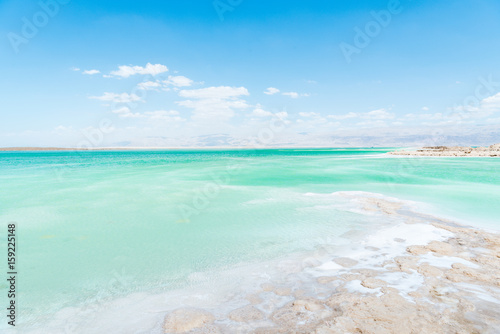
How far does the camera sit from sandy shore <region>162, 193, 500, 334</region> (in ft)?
12.6

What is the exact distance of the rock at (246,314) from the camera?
4.17 m

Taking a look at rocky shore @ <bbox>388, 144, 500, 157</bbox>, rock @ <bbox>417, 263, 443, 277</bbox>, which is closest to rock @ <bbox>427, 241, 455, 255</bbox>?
rock @ <bbox>417, 263, 443, 277</bbox>

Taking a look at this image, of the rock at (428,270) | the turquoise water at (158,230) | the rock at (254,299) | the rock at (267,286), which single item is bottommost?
the turquoise water at (158,230)

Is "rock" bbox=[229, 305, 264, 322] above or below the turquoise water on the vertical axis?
above

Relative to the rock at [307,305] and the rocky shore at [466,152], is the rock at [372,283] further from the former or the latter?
the rocky shore at [466,152]

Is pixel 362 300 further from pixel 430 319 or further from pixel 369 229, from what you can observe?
pixel 369 229

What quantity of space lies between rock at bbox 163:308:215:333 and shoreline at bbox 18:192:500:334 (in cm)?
2

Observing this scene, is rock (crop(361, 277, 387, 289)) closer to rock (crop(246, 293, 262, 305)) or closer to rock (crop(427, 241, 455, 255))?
rock (crop(246, 293, 262, 305))

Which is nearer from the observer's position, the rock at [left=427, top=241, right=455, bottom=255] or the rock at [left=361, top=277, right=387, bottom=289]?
the rock at [left=361, top=277, right=387, bottom=289]

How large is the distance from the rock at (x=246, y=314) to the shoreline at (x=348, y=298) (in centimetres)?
2

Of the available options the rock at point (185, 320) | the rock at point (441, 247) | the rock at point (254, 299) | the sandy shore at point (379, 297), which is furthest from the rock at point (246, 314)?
the rock at point (441, 247)

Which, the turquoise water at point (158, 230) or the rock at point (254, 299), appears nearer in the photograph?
the rock at point (254, 299)

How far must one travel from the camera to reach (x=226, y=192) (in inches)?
657

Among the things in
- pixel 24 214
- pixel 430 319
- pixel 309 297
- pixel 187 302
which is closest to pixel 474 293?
pixel 430 319
